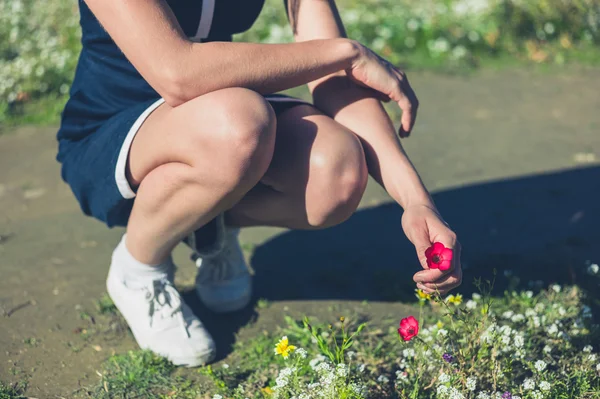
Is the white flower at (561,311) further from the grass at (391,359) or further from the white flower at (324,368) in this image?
the white flower at (324,368)

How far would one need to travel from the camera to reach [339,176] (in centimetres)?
240

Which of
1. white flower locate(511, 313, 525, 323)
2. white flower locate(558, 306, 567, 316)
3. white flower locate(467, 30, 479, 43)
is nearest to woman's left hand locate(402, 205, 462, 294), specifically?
white flower locate(511, 313, 525, 323)

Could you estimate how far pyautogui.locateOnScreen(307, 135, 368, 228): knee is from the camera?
2.39 meters

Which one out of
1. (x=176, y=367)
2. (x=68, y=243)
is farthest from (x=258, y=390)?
(x=68, y=243)

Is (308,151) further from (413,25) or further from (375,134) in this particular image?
(413,25)

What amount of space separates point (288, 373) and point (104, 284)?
1183 mm

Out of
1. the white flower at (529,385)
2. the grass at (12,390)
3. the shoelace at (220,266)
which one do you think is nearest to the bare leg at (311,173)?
the shoelace at (220,266)

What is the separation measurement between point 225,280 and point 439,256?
104cm

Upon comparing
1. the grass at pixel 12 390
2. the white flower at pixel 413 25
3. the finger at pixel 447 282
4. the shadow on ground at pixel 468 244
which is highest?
the finger at pixel 447 282

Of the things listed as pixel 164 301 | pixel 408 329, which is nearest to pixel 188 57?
pixel 164 301

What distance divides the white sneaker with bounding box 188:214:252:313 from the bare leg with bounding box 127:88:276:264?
35 cm

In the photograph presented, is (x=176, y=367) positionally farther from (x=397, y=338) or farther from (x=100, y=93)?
(x=100, y=93)

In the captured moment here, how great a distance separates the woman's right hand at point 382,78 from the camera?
2422 mm

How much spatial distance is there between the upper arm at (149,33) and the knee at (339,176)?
1.65ft
